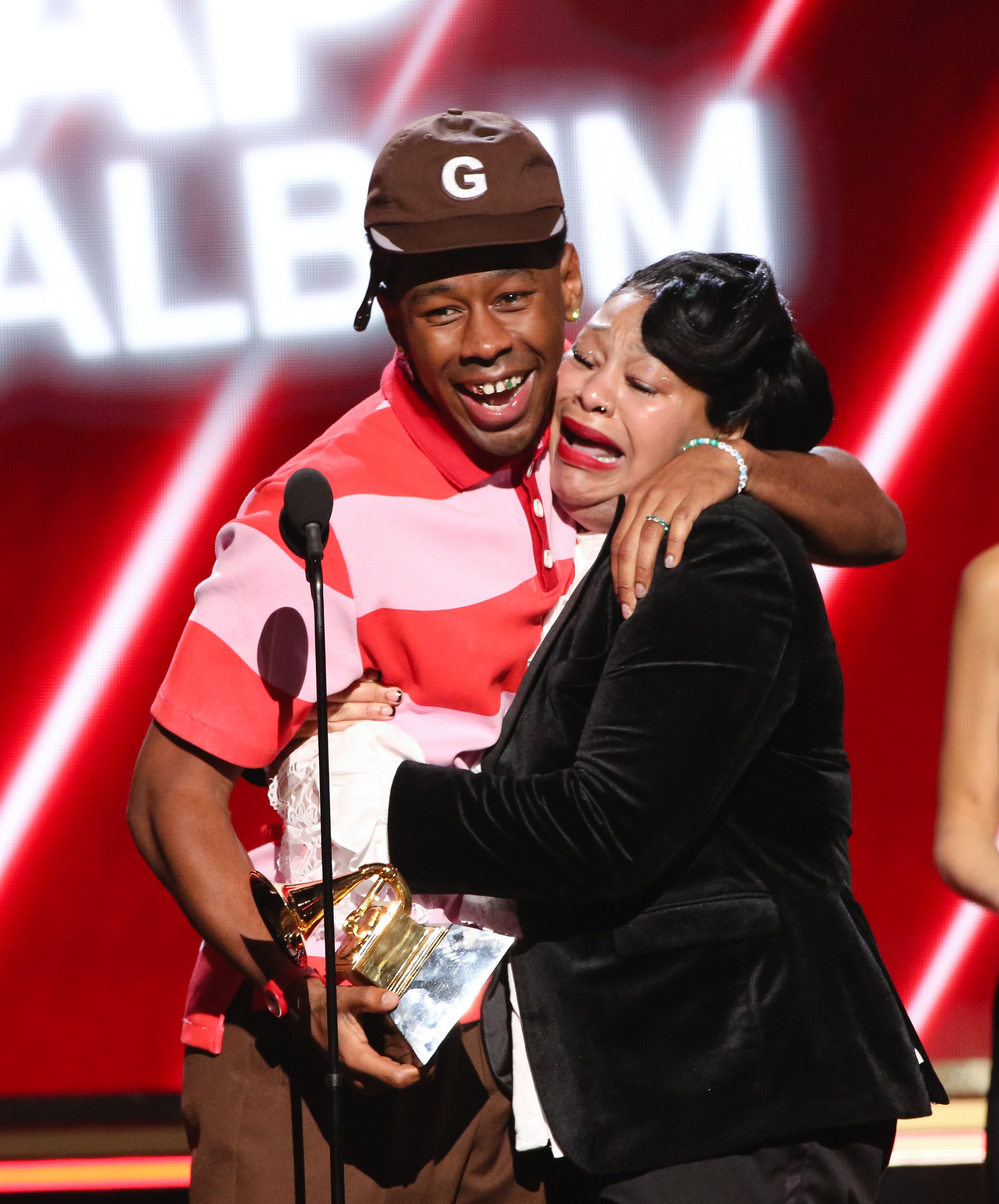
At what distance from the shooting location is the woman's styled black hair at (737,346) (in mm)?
1634

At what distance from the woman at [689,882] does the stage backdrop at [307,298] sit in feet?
5.91

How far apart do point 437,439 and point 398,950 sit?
671 mm

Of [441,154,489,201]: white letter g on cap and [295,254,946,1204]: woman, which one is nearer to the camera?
[295,254,946,1204]: woman

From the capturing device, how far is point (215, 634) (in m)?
1.46

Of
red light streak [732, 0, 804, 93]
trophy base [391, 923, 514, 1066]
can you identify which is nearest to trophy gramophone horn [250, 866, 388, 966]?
trophy base [391, 923, 514, 1066]

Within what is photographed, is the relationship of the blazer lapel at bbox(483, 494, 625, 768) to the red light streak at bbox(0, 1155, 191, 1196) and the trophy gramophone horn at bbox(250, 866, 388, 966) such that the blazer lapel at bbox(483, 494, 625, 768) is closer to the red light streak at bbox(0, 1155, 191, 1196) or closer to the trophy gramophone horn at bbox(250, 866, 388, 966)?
the trophy gramophone horn at bbox(250, 866, 388, 966)

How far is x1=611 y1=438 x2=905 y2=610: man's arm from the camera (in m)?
1.44

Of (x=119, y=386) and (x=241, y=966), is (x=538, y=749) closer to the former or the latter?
(x=241, y=966)

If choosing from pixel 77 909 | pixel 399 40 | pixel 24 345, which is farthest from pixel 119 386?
pixel 77 909

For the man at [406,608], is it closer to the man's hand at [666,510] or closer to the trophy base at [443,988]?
the man's hand at [666,510]

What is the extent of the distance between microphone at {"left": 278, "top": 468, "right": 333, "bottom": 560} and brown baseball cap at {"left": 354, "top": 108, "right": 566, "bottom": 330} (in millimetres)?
404

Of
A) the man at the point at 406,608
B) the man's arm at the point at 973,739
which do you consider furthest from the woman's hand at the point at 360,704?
the man's arm at the point at 973,739

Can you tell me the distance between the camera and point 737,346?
5.34 feet

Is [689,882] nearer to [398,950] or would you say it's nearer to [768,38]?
[398,950]
